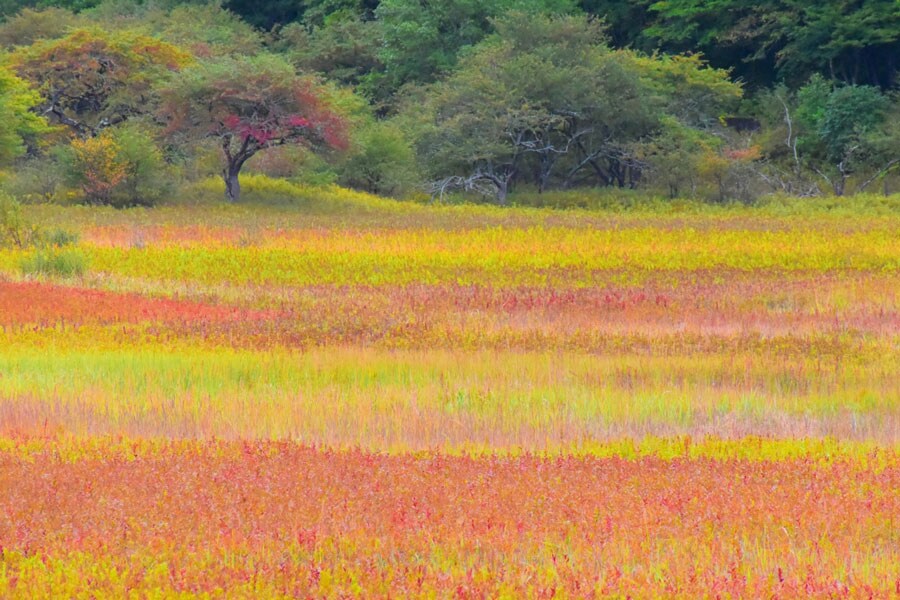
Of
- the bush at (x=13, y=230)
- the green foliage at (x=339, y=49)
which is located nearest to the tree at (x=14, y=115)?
the bush at (x=13, y=230)

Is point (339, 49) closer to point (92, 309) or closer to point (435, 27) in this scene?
point (435, 27)

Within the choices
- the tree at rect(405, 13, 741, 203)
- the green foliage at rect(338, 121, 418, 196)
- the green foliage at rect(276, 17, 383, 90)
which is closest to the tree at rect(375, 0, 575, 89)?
the green foliage at rect(276, 17, 383, 90)

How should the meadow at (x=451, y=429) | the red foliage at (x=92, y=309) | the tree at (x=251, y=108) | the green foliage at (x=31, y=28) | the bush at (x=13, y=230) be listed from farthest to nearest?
the green foliage at (x=31, y=28) → the tree at (x=251, y=108) → the bush at (x=13, y=230) → the red foliage at (x=92, y=309) → the meadow at (x=451, y=429)

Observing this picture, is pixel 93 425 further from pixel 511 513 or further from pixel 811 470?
pixel 811 470

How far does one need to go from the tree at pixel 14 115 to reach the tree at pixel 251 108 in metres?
5.15

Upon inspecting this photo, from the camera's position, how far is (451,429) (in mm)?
11039

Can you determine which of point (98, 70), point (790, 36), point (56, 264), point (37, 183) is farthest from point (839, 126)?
point (56, 264)

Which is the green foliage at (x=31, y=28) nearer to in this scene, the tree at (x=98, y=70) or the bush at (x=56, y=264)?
the tree at (x=98, y=70)

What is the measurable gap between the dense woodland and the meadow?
16133 millimetres

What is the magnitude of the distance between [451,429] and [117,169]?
3210 centimetres

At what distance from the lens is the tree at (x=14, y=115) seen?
42000 millimetres

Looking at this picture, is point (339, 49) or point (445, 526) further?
point (339, 49)

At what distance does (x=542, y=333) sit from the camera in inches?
676

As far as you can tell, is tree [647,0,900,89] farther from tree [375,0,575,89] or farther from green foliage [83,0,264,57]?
green foliage [83,0,264,57]
